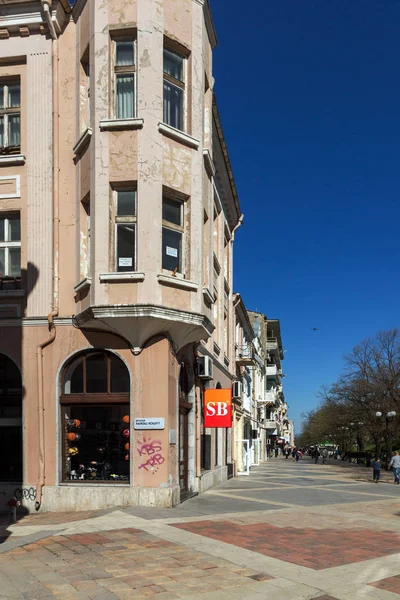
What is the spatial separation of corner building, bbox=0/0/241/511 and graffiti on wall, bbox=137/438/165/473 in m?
0.03

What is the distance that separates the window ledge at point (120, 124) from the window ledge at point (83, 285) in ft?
11.2

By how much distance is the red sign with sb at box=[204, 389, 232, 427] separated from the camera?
18.5 metres

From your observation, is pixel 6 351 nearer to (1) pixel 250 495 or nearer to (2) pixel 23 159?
(2) pixel 23 159

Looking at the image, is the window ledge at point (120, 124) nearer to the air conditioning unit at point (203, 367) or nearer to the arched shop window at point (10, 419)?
the arched shop window at point (10, 419)

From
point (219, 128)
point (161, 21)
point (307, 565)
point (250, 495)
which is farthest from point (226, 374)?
point (307, 565)

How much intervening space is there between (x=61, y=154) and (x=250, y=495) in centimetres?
1108

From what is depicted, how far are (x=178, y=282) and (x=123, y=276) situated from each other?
1.29 meters

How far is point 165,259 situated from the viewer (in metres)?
14.0

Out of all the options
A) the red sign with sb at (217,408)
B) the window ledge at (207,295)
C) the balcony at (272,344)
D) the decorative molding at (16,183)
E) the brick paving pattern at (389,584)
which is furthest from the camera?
the balcony at (272,344)

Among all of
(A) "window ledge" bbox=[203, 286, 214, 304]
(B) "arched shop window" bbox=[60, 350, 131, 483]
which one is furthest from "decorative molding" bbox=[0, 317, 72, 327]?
(A) "window ledge" bbox=[203, 286, 214, 304]

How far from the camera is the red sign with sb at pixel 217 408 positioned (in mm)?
18453

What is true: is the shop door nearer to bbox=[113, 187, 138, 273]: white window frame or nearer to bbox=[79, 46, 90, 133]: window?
bbox=[113, 187, 138, 273]: white window frame

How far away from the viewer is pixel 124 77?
1411 centimetres

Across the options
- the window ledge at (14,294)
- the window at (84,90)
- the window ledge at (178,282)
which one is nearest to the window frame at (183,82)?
the window at (84,90)
